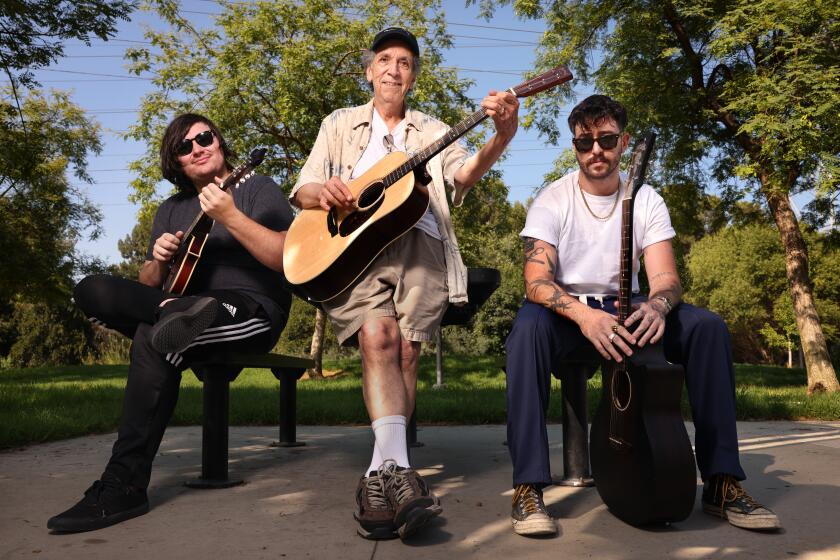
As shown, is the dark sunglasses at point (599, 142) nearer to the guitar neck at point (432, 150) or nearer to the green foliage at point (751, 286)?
the guitar neck at point (432, 150)

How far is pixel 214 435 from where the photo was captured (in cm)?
358

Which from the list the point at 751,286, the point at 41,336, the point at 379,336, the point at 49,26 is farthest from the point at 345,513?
the point at 751,286

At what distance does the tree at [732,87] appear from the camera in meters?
11.1

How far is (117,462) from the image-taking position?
3.03 m

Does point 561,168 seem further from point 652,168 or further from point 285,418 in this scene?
point 285,418

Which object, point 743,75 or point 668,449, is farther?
point 743,75

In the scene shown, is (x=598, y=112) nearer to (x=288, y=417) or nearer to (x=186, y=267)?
(x=186, y=267)

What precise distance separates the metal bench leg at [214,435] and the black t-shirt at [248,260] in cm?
37

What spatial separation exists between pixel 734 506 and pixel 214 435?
227 cm

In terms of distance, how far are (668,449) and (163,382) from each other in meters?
2.02

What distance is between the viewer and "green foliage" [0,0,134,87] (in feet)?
24.6

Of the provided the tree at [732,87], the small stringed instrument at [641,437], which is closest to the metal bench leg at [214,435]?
the small stringed instrument at [641,437]

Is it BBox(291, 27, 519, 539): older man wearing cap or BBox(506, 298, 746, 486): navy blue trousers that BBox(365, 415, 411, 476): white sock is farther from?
BBox(506, 298, 746, 486): navy blue trousers

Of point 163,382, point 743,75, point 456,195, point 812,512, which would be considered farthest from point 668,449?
point 743,75
